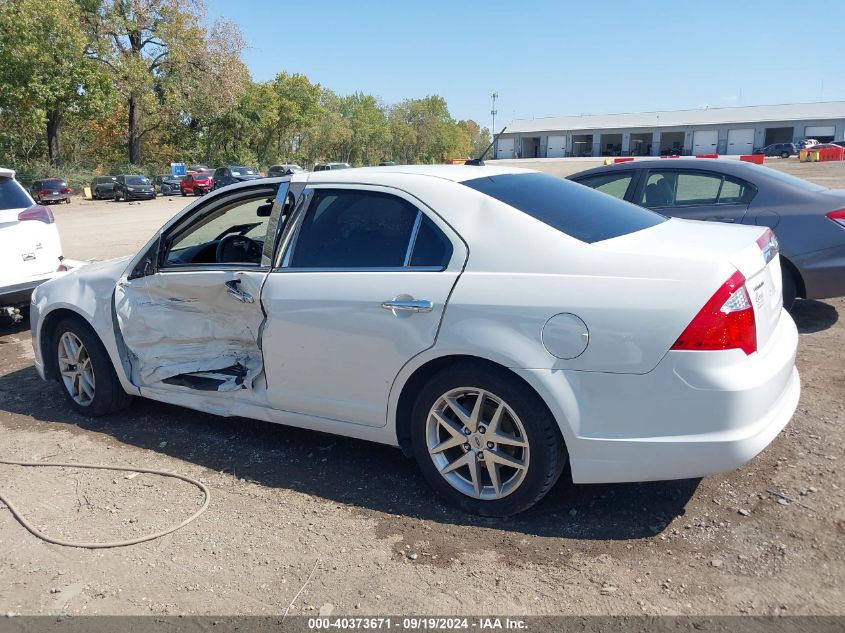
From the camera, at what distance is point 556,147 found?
308 ft

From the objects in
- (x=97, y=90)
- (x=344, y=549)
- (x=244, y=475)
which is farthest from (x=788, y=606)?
(x=97, y=90)

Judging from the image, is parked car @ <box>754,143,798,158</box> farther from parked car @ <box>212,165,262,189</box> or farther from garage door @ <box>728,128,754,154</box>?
parked car @ <box>212,165,262,189</box>

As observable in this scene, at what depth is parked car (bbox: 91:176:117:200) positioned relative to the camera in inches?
1596

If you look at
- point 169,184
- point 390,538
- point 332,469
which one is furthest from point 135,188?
point 390,538

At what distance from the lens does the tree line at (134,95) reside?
130 feet

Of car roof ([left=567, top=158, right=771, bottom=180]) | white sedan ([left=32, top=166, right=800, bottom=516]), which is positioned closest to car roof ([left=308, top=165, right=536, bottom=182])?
white sedan ([left=32, top=166, right=800, bottom=516])

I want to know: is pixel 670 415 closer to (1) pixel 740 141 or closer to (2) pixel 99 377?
(2) pixel 99 377

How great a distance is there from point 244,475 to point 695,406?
8.20ft

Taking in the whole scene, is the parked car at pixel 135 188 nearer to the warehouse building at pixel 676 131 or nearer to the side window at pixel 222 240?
the side window at pixel 222 240

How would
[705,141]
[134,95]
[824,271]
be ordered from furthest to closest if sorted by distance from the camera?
[705,141] < [134,95] < [824,271]

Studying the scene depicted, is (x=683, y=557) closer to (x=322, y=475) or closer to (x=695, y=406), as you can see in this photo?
(x=695, y=406)

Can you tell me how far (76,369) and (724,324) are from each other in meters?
4.32

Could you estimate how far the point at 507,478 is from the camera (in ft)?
11.2

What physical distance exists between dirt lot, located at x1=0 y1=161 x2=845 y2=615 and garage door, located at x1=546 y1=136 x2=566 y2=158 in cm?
9312
